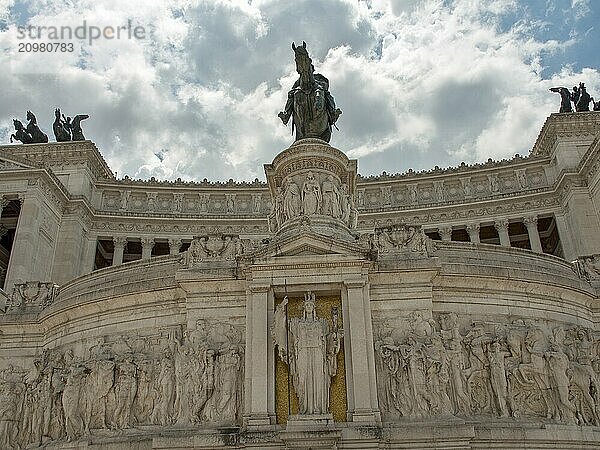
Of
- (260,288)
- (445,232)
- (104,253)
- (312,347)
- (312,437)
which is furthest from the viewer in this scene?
(104,253)

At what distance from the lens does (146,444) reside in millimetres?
13859

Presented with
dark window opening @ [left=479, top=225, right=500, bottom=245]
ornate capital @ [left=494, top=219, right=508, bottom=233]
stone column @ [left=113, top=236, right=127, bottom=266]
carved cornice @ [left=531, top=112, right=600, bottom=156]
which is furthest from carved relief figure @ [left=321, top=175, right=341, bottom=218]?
carved cornice @ [left=531, top=112, right=600, bottom=156]

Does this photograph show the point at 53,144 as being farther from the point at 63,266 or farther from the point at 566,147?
the point at 566,147

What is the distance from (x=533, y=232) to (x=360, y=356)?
4294 centimetres

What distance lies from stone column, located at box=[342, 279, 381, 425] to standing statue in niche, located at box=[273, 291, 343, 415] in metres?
0.34

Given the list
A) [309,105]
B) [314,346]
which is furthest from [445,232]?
[314,346]

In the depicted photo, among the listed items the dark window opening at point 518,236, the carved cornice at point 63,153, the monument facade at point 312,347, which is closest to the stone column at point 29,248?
the carved cornice at point 63,153

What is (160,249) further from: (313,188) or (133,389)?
(133,389)

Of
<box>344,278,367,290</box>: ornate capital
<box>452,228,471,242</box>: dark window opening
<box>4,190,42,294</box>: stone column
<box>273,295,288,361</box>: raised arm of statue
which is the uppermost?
<box>452,228,471,242</box>: dark window opening

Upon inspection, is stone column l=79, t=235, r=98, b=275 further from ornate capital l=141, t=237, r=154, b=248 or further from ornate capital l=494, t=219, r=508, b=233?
ornate capital l=494, t=219, r=508, b=233

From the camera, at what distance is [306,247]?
1549 centimetres

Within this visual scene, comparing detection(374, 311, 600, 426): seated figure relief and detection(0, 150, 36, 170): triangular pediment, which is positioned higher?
detection(0, 150, 36, 170): triangular pediment

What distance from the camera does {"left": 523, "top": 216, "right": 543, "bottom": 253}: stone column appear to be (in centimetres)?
5161

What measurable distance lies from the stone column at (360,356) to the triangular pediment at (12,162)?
4177cm
